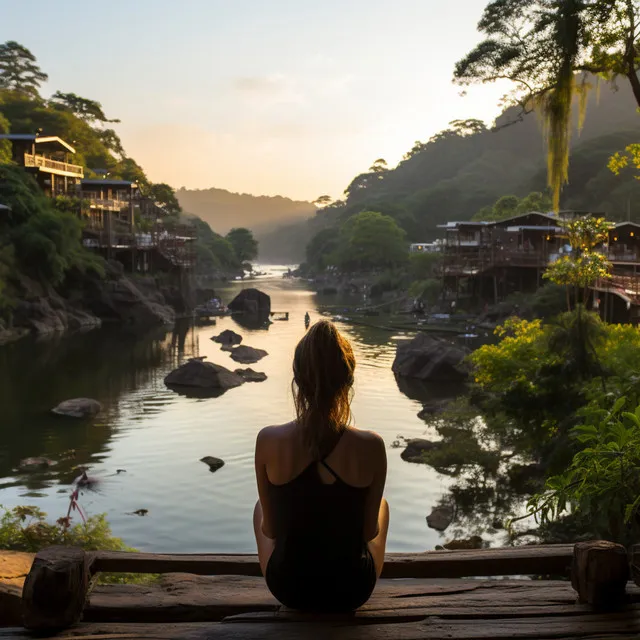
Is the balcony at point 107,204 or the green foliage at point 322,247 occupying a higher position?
the balcony at point 107,204

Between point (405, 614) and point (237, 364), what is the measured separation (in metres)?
31.9

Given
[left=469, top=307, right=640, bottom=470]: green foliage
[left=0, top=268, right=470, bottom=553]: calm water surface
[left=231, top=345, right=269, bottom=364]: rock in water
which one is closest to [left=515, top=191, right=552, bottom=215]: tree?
[left=0, top=268, right=470, bottom=553]: calm water surface

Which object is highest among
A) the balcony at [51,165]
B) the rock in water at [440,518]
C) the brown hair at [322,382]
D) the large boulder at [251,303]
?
the balcony at [51,165]

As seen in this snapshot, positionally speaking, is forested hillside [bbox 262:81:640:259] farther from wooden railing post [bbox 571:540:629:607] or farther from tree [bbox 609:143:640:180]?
wooden railing post [bbox 571:540:629:607]

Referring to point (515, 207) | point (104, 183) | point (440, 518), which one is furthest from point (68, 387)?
point (515, 207)

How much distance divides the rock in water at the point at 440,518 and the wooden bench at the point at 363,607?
35.3 ft

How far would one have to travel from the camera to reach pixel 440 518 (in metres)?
15.3

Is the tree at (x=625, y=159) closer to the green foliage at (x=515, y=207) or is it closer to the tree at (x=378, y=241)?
the green foliage at (x=515, y=207)

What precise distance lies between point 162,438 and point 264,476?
19302 mm

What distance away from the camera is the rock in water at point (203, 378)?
29562mm

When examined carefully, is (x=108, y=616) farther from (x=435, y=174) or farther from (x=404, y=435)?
(x=435, y=174)

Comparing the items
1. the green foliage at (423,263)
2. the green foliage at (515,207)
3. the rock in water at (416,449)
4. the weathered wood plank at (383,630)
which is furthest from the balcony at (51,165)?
the weathered wood plank at (383,630)

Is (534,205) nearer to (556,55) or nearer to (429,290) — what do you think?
(429,290)

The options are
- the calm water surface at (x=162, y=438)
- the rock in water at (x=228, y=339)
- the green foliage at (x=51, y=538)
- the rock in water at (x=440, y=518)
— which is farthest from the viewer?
the rock in water at (x=228, y=339)
